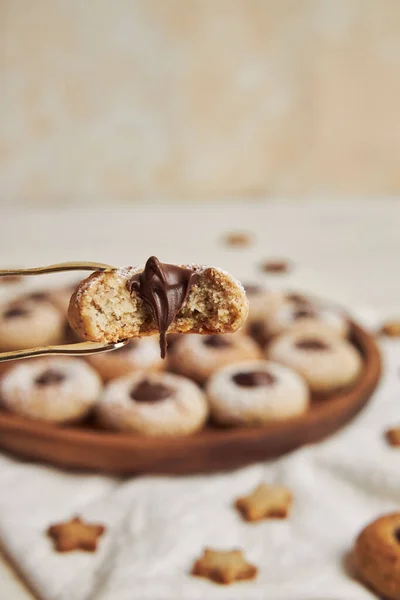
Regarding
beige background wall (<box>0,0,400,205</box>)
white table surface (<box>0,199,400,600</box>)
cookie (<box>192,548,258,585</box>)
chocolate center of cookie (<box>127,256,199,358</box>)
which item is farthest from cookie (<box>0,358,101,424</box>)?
beige background wall (<box>0,0,400,205</box>)

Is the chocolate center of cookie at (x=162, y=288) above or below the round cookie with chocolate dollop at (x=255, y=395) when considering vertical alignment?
above

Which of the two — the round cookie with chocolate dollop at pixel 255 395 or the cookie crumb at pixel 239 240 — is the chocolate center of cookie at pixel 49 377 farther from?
the cookie crumb at pixel 239 240

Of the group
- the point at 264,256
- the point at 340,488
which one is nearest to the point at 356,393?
the point at 340,488

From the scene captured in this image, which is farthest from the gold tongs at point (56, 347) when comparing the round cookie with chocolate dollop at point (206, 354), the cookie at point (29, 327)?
the cookie at point (29, 327)

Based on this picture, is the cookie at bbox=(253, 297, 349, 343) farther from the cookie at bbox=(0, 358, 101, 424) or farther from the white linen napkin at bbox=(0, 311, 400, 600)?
the cookie at bbox=(0, 358, 101, 424)

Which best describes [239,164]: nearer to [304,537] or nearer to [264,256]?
[264,256]
